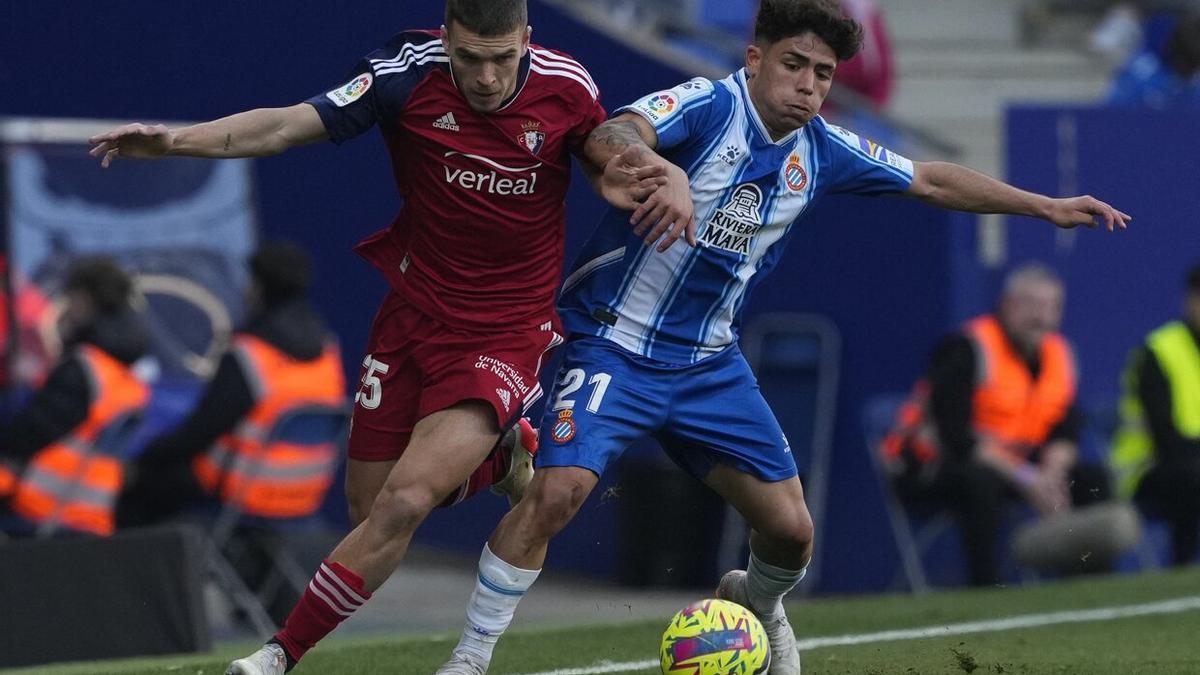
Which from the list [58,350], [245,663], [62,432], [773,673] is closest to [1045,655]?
[773,673]

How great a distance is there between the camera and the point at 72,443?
9766 millimetres

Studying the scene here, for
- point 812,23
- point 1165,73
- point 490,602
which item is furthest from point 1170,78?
point 490,602

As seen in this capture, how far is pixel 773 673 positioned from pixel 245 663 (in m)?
1.75

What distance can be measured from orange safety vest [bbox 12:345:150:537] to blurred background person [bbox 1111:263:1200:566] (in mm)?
5440

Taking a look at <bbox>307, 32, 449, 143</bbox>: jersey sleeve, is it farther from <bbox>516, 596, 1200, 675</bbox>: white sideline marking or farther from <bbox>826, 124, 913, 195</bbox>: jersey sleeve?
<bbox>516, 596, 1200, 675</bbox>: white sideline marking

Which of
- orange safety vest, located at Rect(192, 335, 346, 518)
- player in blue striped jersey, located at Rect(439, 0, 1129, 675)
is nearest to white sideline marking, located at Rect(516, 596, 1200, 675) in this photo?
player in blue striped jersey, located at Rect(439, 0, 1129, 675)

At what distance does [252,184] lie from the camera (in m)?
11.9

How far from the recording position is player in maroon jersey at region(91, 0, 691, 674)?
6109mm

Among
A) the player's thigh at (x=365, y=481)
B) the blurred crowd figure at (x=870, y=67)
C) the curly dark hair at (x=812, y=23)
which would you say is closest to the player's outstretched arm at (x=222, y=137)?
the player's thigh at (x=365, y=481)

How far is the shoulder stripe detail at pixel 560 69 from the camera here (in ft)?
21.5

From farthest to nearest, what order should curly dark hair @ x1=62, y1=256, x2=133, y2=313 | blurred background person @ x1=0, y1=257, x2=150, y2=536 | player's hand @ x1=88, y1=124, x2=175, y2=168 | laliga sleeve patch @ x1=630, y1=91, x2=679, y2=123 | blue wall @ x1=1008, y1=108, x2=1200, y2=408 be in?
blue wall @ x1=1008, y1=108, x2=1200, y2=408 → curly dark hair @ x1=62, y1=256, x2=133, y2=313 → blurred background person @ x1=0, y1=257, x2=150, y2=536 → laliga sleeve patch @ x1=630, y1=91, x2=679, y2=123 → player's hand @ x1=88, y1=124, x2=175, y2=168

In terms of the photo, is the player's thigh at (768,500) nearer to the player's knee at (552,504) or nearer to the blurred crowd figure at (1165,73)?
the player's knee at (552,504)

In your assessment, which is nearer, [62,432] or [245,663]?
[245,663]

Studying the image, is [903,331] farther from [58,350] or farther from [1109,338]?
[58,350]
